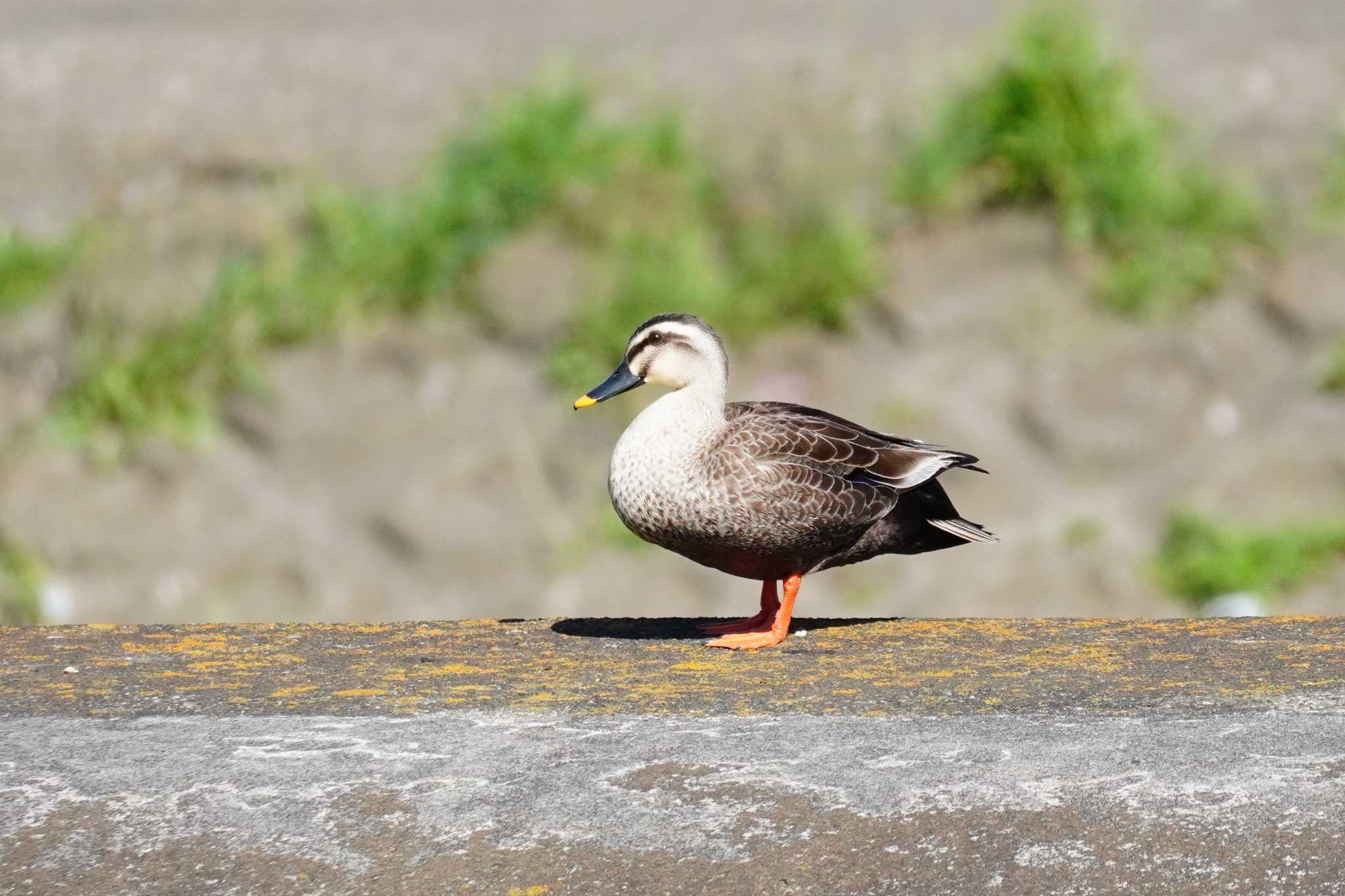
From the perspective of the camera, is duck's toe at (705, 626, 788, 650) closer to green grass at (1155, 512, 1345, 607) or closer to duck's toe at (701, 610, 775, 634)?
duck's toe at (701, 610, 775, 634)

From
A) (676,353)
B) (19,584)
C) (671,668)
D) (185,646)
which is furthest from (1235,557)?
(19,584)

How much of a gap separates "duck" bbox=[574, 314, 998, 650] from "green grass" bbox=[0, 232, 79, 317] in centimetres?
534

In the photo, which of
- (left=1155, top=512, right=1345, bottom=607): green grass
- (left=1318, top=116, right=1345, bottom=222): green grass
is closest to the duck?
(left=1155, top=512, right=1345, bottom=607): green grass

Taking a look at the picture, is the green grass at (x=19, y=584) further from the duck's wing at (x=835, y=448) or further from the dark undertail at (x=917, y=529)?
the dark undertail at (x=917, y=529)

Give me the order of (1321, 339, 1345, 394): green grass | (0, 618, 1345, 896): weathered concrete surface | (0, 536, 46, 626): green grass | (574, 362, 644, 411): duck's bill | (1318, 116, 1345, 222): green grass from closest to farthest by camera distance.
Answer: (0, 618, 1345, 896): weathered concrete surface → (574, 362, 644, 411): duck's bill → (1321, 339, 1345, 394): green grass → (1318, 116, 1345, 222): green grass → (0, 536, 46, 626): green grass

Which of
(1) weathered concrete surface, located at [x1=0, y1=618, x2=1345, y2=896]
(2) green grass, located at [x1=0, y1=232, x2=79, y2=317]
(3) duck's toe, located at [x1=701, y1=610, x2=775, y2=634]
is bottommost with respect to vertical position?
(1) weathered concrete surface, located at [x1=0, y1=618, x2=1345, y2=896]

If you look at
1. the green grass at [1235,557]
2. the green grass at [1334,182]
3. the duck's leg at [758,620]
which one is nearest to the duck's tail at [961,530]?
the duck's leg at [758,620]

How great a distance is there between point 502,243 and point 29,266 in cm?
Result: 252

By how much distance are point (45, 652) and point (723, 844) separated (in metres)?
2.23

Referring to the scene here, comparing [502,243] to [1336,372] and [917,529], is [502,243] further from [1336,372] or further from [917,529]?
[917,529]

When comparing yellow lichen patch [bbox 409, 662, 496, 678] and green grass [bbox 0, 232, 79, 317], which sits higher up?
green grass [bbox 0, 232, 79, 317]

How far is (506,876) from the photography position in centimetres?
288

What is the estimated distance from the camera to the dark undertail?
481 centimetres

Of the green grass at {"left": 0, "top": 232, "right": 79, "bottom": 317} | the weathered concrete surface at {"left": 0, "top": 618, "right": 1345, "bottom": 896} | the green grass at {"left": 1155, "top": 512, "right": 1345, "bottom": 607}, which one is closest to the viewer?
the weathered concrete surface at {"left": 0, "top": 618, "right": 1345, "bottom": 896}
